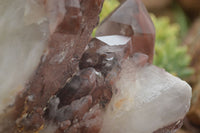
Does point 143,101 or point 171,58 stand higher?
point 143,101

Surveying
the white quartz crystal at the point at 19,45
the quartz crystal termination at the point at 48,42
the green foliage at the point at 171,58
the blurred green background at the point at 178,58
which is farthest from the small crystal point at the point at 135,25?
the green foliage at the point at 171,58

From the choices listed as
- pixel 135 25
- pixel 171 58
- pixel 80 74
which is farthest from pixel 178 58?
pixel 80 74

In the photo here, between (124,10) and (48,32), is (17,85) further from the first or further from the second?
(124,10)

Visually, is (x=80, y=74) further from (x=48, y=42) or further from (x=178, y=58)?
→ (x=178, y=58)

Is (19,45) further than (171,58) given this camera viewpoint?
No

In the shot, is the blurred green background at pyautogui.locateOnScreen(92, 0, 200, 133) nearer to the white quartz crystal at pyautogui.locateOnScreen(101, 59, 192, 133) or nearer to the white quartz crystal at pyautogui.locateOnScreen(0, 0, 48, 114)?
the white quartz crystal at pyautogui.locateOnScreen(101, 59, 192, 133)

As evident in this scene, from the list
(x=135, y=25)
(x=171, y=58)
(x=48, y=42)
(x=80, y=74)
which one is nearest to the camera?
(x=48, y=42)

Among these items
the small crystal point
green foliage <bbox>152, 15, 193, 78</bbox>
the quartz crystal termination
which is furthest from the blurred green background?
the quartz crystal termination
